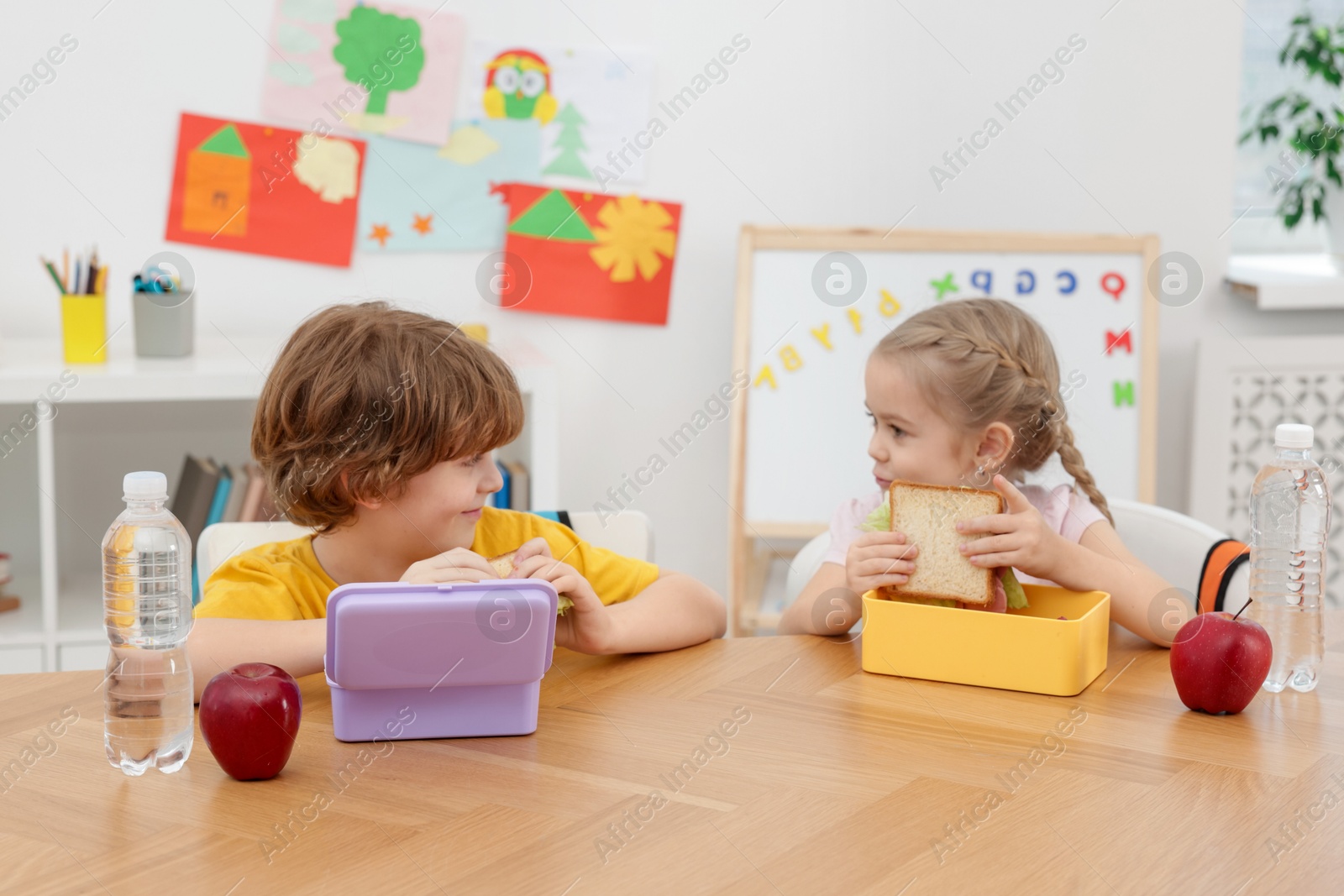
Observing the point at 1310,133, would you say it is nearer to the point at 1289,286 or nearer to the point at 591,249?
the point at 1289,286

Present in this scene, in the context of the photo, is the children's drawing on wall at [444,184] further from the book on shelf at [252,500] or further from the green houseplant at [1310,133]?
the green houseplant at [1310,133]

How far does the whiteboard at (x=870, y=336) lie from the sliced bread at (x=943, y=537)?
50.7 inches

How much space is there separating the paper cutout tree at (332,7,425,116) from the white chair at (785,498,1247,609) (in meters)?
1.48

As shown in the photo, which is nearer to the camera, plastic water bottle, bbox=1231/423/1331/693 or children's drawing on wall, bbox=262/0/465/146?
plastic water bottle, bbox=1231/423/1331/693

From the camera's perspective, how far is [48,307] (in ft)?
7.95

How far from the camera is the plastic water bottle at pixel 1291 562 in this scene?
104 centimetres

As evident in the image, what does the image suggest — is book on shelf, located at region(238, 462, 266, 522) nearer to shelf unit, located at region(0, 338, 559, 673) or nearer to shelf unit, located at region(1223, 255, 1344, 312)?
shelf unit, located at region(0, 338, 559, 673)

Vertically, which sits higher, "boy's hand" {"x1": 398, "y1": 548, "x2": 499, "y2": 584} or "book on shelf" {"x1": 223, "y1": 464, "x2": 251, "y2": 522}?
"boy's hand" {"x1": 398, "y1": 548, "x2": 499, "y2": 584}

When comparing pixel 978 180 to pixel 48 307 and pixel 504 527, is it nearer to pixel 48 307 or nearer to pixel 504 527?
pixel 504 527

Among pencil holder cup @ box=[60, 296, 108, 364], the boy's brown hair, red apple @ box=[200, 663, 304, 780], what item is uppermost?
pencil holder cup @ box=[60, 296, 108, 364]

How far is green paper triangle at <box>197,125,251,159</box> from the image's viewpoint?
2.42 metres

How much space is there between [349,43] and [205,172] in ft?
1.25

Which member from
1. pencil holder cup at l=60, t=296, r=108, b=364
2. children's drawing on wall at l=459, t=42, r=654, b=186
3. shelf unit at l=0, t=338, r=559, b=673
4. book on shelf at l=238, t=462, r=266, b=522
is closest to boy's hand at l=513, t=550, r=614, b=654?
shelf unit at l=0, t=338, r=559, b=673

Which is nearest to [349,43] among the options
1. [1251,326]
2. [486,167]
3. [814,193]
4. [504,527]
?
[486,167]
